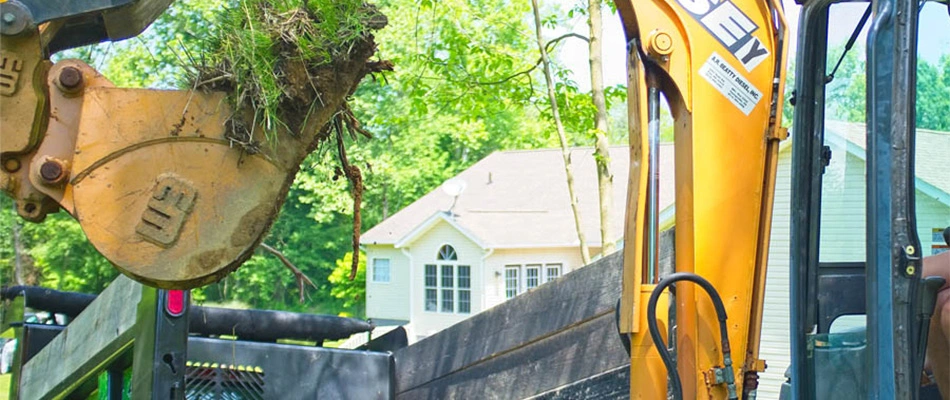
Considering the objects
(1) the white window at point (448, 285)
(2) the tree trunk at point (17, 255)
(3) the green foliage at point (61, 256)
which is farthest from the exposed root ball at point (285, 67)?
(2) the tree trunk at point (17, 255)

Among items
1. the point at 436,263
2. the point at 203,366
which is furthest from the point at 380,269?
the point at 203,366

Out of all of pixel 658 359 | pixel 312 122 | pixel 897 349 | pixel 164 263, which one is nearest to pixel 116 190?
pixel 164 263

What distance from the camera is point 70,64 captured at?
263 cm

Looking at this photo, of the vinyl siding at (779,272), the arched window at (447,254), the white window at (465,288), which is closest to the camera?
the vinyl siding at (779,272)

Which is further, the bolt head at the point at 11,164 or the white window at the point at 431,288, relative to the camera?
the white window at the point at 431,288

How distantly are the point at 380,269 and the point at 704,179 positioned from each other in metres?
28.2

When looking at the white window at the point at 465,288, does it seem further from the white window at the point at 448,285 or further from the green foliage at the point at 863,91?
the green foliage at the point at 863,91

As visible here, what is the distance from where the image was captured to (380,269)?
101 ft

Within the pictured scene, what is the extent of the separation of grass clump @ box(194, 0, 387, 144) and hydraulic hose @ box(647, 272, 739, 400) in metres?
1.07

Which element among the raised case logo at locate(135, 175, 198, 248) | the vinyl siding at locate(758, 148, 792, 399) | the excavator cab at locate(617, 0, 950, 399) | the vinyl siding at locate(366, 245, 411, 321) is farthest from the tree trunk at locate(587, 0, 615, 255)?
the vinyl siding at locate(366, 245, 411, 321)

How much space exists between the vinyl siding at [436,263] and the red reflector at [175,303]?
22130mm

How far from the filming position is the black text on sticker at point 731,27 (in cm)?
296

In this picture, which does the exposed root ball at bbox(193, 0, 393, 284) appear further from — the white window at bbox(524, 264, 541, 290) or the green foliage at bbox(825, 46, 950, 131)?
the white window at bbox(524, 264, 541, 290)

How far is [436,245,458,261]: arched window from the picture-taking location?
26.8m
